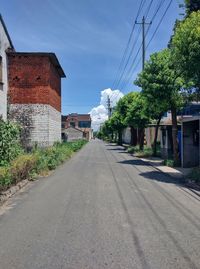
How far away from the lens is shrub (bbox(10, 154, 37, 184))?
39.0 ft

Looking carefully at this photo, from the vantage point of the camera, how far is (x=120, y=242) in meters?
6.00

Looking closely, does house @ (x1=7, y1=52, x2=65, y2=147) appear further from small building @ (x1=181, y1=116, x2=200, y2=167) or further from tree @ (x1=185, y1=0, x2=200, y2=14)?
tree @ (x1=185, y1=0, x2=200, y2=14)

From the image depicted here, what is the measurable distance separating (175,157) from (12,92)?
13542 mm

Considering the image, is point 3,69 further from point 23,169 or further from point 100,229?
point 100,229

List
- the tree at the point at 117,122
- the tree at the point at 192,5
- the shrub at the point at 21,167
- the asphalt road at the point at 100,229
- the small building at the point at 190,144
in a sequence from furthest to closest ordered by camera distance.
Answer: the tree at the point at 117,122
the small building at the point at 190,144
the tree at the point at 192,5
the shrub at the point at 21,167
the asphalt road at the point at 100,229

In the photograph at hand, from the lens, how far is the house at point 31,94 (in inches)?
1062

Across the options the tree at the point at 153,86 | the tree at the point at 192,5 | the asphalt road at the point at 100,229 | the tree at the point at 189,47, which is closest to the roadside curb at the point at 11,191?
the asphalt road at the point at 100,229

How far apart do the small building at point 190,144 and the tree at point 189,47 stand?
7.15 metres

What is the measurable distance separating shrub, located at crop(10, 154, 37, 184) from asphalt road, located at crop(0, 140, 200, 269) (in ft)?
2.49

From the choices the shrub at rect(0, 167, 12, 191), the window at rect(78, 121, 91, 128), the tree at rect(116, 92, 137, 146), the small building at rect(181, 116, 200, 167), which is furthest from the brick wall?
the window at rect(78, 121, 91, 128)

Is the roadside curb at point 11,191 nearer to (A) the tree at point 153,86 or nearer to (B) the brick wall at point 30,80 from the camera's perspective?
(A) the tree at point 153,86

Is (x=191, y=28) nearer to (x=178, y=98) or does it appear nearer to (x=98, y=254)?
(x=178, y=98)

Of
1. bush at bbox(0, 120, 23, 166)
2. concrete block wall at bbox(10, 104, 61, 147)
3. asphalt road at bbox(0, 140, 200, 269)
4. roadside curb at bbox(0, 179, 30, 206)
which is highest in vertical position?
concrete block wall at bbox(10, 104, 61, 147)

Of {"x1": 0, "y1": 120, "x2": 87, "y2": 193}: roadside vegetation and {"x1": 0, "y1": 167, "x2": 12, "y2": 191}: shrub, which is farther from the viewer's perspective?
{"x1": 0, "y1": 120, "x2": 87, "y2": 193}: roadside vegetation
